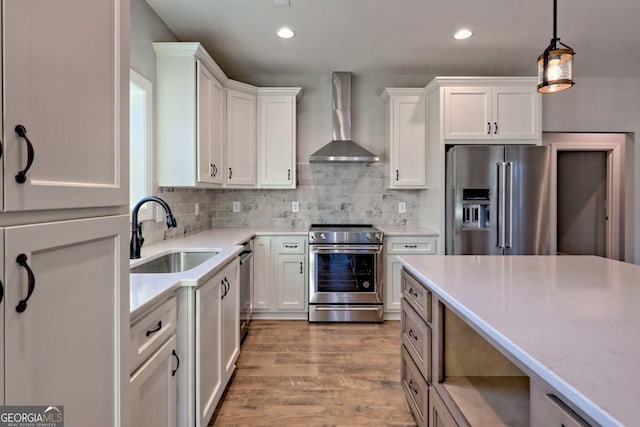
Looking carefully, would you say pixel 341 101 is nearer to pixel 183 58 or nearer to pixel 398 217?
pixel 398 217

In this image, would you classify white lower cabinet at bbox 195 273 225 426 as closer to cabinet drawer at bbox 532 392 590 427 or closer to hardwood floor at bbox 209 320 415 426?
hardwood floor at bbox 209 320 415 426

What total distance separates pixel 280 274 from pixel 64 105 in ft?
9.72

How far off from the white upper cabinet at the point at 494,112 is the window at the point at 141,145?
2.66 metres

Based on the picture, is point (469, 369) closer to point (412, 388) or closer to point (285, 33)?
point (412, 388)

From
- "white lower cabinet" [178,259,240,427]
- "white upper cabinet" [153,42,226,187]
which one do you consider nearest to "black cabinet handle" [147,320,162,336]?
"white lower cabinet" [178,259,240,427]

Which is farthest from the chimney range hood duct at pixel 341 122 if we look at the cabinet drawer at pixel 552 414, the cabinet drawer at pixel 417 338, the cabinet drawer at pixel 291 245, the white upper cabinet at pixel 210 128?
the cabinet drawer at pixel 552 414

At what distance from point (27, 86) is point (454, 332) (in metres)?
1.60

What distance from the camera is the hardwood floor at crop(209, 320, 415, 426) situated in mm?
2000

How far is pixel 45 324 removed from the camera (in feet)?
2.23

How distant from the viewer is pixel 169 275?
5.31 ft

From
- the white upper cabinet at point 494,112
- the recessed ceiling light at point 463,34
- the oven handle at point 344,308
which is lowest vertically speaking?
the oven handle at point 344,308

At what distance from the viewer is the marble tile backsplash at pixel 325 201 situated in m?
4.10
